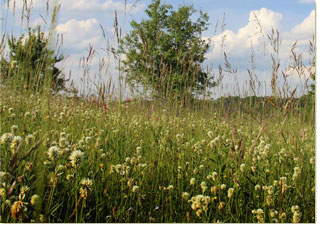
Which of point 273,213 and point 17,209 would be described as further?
point 273,213

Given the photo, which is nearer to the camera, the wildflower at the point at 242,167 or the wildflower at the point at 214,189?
the wildflower at the point at 214,189

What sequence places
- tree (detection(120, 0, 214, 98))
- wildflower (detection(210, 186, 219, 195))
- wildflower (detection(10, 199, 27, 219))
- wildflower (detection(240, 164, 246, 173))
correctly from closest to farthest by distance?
wildflower (detection(10, 199, 27, 219)), wildflower (detection(210, 186, 219, 195)), wildflower (detection(240, 164, 246, 173)), tree (detection(120, 0, 214, 98))

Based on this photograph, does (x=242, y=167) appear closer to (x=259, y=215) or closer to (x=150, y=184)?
(x=259, y=215)

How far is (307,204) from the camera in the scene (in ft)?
6.62

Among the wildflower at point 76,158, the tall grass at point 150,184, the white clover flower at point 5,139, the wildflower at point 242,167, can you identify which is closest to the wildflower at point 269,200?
the tall grass at point 150,184

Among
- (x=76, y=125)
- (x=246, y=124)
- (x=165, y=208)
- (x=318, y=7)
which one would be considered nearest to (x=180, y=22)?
(x=246, y=124)

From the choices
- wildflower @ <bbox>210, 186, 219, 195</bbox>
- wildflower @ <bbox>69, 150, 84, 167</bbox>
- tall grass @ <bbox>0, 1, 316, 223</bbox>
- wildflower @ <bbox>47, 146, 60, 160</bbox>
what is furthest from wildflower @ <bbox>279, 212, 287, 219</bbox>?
wildflower @ <bbox>47, 146, 60, 160</bbox>

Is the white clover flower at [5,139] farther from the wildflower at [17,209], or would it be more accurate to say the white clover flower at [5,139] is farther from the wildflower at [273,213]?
the wildflower at [273,213]

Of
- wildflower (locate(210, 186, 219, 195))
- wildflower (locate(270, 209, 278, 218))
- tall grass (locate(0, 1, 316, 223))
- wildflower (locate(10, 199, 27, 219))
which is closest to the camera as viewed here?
wildflower (locate(10, 199, 27, 219))

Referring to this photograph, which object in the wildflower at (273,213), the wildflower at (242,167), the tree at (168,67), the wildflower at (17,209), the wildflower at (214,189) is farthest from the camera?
the tree at (168,67)

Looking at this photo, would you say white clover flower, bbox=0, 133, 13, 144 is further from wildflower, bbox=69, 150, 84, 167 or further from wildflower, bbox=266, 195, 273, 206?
wildflower, bbox=266, 195, 273, 206

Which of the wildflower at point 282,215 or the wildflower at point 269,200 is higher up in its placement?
the wildflower at point 269,200

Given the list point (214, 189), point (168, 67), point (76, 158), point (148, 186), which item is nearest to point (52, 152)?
point (76, 158)

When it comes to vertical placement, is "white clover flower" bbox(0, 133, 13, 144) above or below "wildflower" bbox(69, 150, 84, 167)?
above
